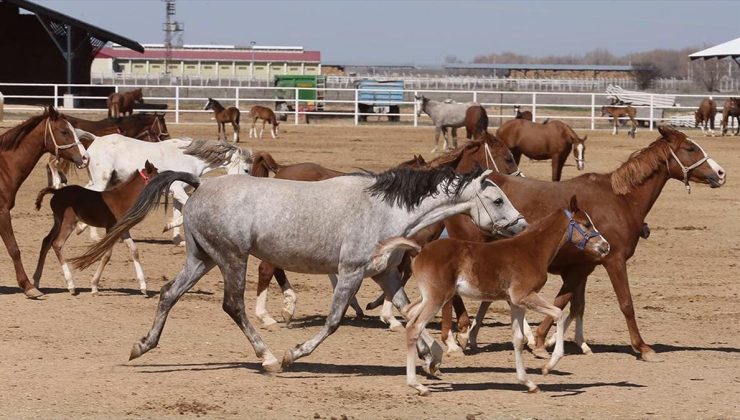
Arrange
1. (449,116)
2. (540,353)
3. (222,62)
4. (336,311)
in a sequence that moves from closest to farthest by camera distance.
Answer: (336,311) < (540,353) < (449,116) < (222,62)

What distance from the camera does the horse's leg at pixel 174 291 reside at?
28.5ft

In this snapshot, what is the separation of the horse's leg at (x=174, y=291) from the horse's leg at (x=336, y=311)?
3.04ft

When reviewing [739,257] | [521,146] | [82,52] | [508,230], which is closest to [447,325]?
[508,230]

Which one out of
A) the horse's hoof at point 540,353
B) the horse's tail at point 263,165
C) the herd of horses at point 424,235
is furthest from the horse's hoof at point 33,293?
the horse's hoof at point 540,353

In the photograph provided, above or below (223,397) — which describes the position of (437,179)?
above

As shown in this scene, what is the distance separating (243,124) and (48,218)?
82.5 ft

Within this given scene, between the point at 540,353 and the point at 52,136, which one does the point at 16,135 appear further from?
the point at 540,353

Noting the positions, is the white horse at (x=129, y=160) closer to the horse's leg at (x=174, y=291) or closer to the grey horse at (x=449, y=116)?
the horse's leg at (x=174, y=291)

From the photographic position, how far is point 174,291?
344 inches

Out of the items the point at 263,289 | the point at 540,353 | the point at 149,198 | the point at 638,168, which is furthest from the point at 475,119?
the point at 149,198

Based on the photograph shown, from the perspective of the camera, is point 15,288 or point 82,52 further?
point 82,52

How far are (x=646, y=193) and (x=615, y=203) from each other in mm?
339

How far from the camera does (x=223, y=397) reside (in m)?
7.78

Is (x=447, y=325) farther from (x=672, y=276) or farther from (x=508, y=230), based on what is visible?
(x=672, y=276)
